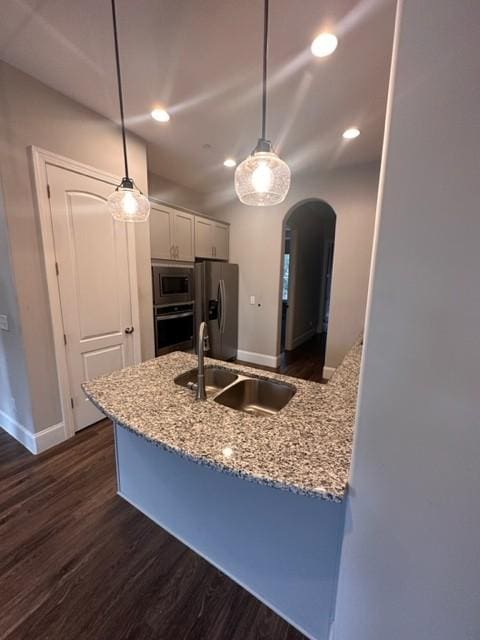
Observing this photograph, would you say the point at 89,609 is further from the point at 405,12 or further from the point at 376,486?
the point at 405,12

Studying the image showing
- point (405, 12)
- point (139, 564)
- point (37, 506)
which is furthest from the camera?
point (37, 506)

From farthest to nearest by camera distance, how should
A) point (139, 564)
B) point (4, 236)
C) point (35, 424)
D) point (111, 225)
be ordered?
point (111, 225), point (35, 424), point (4, 236), point (139, 564)

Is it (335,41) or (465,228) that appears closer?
(465,228)

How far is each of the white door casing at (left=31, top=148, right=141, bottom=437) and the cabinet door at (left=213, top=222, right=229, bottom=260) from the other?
1640 mm

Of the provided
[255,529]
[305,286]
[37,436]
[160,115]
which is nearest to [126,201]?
[160,115]

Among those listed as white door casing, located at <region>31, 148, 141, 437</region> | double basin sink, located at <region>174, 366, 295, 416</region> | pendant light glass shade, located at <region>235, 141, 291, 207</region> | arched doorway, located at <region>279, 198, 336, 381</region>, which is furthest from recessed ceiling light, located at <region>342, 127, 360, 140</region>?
double basin sink, located at <region>174, 366, 295, 416</region>

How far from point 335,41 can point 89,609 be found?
316 cm

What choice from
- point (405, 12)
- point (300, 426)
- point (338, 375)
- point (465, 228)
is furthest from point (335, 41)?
point (300, 426)

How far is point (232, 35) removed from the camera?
145 cm

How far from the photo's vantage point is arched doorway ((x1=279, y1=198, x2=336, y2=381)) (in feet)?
14.6

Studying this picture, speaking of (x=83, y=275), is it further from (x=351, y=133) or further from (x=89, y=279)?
(x=351, y=133)

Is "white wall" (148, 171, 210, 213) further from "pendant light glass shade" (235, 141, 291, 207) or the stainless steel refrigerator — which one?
"pendant light glass shade" (235, 141, 291, 207)

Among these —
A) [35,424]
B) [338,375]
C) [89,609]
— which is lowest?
[89,609]

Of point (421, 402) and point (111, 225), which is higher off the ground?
point (111, 225)
